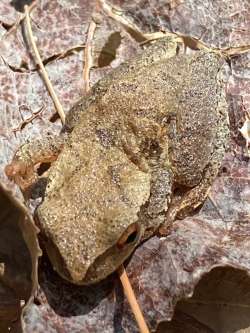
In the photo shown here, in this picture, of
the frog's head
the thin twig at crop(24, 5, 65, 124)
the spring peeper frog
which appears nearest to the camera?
the frog's head

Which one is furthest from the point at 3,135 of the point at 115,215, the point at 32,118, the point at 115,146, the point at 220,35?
the point at 220,35

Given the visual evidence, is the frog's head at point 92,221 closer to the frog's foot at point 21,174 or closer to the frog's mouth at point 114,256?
the frog's mouth at point 114,256

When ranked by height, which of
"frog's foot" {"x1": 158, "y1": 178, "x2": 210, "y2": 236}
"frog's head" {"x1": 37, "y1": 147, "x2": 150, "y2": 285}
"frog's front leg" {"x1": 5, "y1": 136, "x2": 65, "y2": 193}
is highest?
"frog's front leg" {"x1": 5, "y1": 136, "x2": 65, "y2": 193}

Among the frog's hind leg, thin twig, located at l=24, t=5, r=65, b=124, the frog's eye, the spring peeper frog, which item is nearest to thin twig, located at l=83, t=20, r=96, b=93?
thin twig, located at l=24, t=5, r=65, b=124

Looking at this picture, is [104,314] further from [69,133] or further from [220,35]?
[220,35]

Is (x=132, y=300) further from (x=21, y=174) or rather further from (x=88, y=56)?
(x=88, y=56)

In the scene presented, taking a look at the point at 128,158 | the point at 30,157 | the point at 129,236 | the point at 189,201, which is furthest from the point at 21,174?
the point at 189,201

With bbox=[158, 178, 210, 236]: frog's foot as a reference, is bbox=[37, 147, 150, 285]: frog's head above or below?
above

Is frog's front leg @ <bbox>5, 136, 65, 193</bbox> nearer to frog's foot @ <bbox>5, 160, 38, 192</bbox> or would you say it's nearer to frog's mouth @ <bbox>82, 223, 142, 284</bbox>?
frog's foot @ <bbox>5, 160, 38, 192</bbox>
